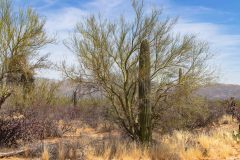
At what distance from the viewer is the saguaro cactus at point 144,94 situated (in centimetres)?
1284

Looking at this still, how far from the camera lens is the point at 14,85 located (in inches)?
648

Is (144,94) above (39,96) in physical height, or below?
below

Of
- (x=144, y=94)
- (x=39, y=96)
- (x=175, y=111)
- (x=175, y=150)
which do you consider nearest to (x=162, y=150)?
(x=175, y=150)

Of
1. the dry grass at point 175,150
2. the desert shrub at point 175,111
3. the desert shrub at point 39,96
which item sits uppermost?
the desert shrub at point 39,96

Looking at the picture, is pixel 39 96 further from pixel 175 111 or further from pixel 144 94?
pixel 144 94

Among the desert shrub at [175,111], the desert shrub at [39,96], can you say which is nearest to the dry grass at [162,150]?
the desert shrub at [175,111]

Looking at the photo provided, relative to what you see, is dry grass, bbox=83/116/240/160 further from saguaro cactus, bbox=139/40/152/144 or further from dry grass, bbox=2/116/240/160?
saguaro cactus, bbox=139/40/152/144

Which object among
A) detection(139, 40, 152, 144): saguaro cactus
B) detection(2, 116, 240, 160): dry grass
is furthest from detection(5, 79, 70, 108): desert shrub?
detection(2, 116, 240, 160): dry grass

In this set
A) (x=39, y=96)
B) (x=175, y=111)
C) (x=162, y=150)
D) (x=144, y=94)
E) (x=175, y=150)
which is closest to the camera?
(x=162, y=150)

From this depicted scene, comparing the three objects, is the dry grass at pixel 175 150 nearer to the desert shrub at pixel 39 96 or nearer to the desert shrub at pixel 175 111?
the desert shrub at pixel 175 111

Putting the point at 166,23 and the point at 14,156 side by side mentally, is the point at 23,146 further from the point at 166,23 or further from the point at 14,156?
the point at 166,23

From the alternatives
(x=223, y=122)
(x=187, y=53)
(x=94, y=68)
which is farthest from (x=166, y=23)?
(x=223, y=122)

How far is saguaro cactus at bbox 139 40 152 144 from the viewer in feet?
42.1

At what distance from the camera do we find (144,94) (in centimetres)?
1311
